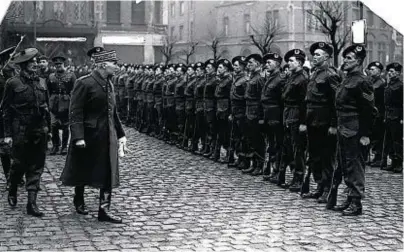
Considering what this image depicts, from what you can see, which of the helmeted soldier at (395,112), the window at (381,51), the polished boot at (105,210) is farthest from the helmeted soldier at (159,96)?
Answer: the window at (381,51)

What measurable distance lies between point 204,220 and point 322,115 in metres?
2.41

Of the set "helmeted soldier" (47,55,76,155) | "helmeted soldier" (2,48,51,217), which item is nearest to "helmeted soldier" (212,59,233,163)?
"helmeted soldier" (47,55,76,155)

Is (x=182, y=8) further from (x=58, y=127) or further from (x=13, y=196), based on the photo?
(x=13, y=196)

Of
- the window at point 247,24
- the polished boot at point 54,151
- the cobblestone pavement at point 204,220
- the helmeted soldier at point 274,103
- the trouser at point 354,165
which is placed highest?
the window at point 247,24

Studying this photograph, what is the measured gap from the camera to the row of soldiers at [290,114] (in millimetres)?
7809

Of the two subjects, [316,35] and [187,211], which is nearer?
[187,211]

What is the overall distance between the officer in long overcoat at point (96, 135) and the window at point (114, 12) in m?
40.7

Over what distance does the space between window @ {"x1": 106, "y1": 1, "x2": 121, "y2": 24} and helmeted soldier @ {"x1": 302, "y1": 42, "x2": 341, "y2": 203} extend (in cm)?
3994

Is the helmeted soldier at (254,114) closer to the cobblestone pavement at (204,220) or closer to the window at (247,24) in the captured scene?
the cobblestone pavement at (204,220)

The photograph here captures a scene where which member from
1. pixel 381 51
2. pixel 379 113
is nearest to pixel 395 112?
pixel 379 113

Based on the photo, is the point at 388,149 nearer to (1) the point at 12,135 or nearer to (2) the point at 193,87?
(2) the point at 193,87

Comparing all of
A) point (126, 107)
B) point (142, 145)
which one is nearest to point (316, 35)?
point (126, 107)

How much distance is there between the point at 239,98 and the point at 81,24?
33910mm

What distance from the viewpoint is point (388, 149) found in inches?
490
